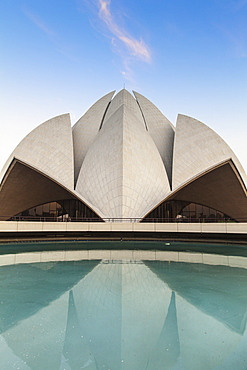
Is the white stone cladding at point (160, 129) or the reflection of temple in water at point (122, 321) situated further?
the white stone cladding at point (160, 129)

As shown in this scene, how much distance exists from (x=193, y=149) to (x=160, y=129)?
15.9 feet

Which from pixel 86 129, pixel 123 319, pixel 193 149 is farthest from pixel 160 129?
pixel 123 319

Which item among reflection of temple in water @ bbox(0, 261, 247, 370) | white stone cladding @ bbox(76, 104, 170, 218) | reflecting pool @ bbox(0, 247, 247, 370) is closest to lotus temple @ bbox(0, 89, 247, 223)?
white stone cladding @ bbox(76, 104, 170, 218)

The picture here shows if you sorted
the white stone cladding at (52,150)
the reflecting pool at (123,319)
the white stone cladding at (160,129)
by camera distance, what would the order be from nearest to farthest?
the reflecting pool at (123,319)
the white stone cladding at (52,150)
the white stone cladding at (160,129)

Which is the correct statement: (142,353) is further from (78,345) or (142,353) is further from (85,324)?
(85,324)

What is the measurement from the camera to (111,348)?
2.89 meters

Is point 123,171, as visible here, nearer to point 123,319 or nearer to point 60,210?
point 60,210

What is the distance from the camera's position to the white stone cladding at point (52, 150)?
19891mm

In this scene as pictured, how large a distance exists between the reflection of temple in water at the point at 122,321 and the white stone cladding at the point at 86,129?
17.6 metres

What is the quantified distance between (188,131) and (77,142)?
959 centimetres

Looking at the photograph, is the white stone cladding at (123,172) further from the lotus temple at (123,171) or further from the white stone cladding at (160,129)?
the white stone cladding at (160,129)

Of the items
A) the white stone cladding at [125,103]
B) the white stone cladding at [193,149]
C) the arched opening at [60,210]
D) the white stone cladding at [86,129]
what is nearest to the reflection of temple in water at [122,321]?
the white stone cladding at [193,149]

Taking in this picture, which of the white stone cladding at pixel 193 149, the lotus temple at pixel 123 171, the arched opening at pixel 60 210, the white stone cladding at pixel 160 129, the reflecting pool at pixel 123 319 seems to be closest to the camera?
the reflecting pool at pixel 123 319

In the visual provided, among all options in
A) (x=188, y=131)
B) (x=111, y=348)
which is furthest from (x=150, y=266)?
(x=188, y=131)
